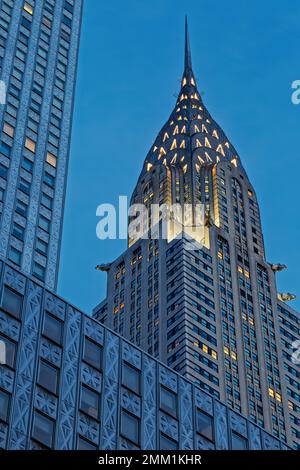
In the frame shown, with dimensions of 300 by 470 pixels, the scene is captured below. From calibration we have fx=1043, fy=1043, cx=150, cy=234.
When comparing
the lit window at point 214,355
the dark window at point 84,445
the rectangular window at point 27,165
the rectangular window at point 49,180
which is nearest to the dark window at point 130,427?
the dark window at point 84,445

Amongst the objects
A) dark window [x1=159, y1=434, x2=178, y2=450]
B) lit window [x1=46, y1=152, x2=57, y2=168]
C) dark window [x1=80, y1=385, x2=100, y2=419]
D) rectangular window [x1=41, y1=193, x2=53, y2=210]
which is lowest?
dark window [x1=159, y1=434, x2=178, y2=450]

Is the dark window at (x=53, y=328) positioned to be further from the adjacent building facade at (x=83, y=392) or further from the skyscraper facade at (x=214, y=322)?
the skyscraper facade at (x=214, y=322)

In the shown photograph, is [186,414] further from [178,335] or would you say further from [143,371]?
[178,335]

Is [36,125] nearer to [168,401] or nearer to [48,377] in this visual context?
[168,401]

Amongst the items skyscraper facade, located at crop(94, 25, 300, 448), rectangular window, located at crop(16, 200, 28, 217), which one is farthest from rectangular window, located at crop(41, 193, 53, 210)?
skyscraper facade, located at crop(94, 25, 300, 448)

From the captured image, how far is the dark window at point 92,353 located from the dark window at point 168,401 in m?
5.46

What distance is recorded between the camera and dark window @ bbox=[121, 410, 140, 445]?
67.3m

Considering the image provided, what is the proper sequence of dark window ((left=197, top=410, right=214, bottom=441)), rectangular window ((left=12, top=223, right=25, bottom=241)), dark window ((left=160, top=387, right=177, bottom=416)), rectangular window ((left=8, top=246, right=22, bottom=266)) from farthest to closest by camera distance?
rectangular window ((left=12, top=223, right=25, bottom=241)), rectangular window ((left=8, top=246, right=22, bottom=266)), dark window ((left=197, top=410, right=214, bottom=441)), dark window ((left=160, top=387, right=177, bottom=416))

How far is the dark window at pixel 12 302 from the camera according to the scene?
66500mm

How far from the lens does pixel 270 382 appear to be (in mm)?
181125

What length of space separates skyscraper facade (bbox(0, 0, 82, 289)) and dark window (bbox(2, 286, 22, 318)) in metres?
38.3

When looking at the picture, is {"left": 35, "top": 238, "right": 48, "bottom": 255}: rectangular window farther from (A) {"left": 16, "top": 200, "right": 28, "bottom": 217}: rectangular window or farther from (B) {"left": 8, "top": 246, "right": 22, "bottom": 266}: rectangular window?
(A) {"left": 16, "top": 200, "right": 28, "bottom": 217}: rectangular window

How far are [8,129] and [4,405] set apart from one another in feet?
206

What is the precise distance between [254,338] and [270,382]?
9014mm
